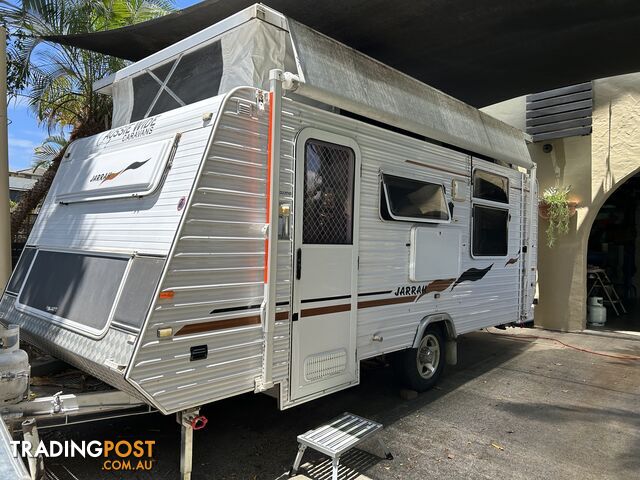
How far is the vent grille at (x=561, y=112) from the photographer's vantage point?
8.45 metres

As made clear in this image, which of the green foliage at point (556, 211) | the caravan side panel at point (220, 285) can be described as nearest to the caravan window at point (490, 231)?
the green foliage at point (556, 211)

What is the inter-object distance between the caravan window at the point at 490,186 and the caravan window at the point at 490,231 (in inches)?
5.7

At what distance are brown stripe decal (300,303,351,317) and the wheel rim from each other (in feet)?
5.06

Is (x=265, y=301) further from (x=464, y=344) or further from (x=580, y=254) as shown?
(x=580, y=254)

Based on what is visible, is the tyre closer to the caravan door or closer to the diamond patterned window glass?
the caravan door

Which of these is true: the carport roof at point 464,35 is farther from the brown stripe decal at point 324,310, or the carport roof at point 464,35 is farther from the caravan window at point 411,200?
the brown stripe decal at point 324,310

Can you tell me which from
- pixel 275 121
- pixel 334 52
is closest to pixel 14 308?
pixel 275 121

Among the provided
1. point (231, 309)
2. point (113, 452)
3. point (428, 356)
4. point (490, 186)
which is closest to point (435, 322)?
point (428, 356)

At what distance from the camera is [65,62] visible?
787 cm

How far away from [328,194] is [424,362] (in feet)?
8.10

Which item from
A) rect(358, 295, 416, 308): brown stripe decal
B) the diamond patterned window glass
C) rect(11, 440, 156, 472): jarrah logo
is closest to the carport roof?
the diamond patterned window glass

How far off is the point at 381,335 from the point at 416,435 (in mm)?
907

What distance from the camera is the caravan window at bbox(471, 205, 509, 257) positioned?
564 centimetres

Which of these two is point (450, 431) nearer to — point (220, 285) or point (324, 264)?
point (324, 264)
